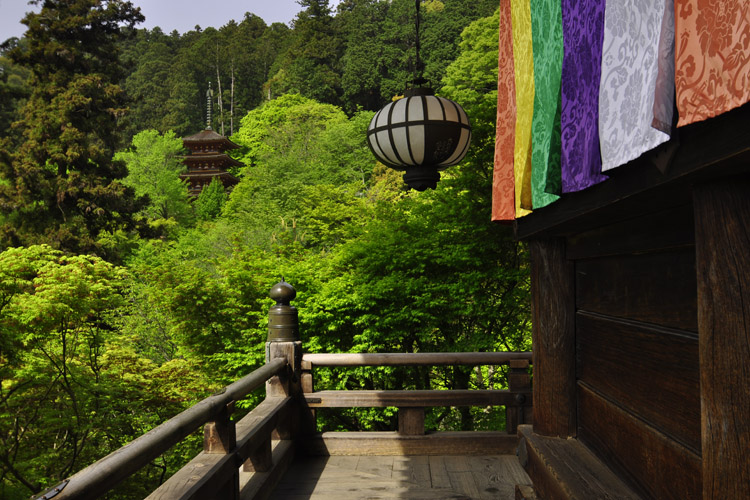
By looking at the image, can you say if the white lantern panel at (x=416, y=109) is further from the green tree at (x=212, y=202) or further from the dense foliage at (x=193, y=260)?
the green tree at (x=212, y=202)

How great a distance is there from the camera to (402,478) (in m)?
3.29

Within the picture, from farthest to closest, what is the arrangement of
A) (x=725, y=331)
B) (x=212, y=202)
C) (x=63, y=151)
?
(x=212, y=202)
(x=63, y=151)
(x=725, y=331)

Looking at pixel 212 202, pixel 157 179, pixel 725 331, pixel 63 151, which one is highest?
pixel 157 179

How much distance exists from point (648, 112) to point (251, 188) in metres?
22.0

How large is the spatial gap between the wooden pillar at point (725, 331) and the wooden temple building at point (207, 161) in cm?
Answer: 3091

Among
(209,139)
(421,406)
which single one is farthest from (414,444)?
(209,139)

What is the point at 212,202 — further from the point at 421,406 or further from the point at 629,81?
the point at 629,81

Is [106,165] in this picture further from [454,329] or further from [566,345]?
[566,345]

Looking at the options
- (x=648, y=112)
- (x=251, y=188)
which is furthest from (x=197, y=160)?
(x=648, y=112)

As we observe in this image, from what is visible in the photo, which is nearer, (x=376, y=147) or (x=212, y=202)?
(x=376, y=147)

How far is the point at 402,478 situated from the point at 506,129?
2237 mm

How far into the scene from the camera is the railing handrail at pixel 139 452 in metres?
1.29

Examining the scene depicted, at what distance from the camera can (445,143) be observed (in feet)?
10.2

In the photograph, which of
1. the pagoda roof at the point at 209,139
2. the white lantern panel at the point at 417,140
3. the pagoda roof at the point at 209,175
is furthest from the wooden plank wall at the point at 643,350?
the pagoda roof at the point at 209,139
